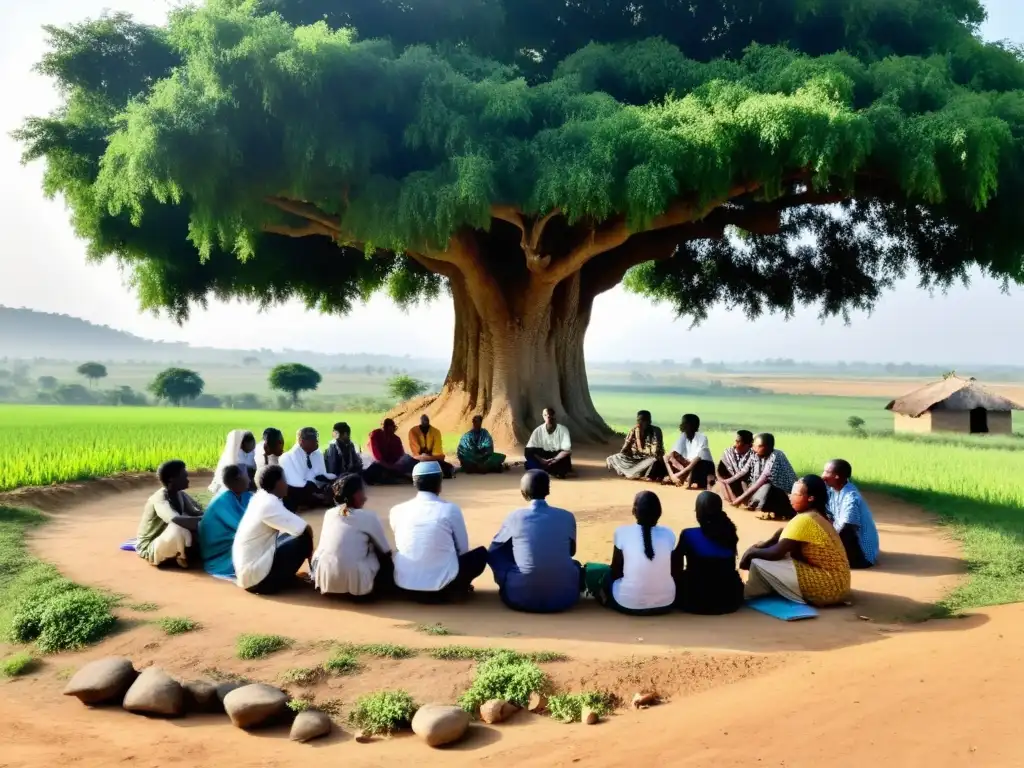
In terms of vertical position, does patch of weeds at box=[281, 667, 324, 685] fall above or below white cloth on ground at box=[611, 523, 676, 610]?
below

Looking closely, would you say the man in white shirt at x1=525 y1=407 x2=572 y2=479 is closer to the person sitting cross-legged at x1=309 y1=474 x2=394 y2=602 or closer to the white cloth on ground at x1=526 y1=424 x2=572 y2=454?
the white cloth on ground at x1=526 y1=424 x2=572 y2=454

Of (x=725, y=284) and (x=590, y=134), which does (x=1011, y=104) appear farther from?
(x=725, y=284)

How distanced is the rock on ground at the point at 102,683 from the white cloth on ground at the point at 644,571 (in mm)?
3744

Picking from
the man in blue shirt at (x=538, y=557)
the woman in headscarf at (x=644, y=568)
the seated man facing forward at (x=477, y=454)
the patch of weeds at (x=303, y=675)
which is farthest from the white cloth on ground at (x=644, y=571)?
the seated man facing forward at (x=477, y=454)

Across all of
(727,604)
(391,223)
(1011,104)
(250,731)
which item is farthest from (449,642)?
(1011,104)

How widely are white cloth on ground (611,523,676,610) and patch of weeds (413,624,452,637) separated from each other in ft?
4.91

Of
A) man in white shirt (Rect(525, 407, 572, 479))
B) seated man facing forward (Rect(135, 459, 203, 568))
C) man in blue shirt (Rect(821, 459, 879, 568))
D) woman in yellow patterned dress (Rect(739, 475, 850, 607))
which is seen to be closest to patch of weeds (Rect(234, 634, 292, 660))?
seated man facing forward (Rect(135, 459, 203, 568))

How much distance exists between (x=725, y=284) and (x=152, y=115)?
55.9 feet

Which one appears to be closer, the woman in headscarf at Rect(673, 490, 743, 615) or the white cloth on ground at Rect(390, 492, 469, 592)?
the woman in headscarf at Rect(673, 490, 743, 615)

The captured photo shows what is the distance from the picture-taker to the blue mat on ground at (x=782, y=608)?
7.13 m

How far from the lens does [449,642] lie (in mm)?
6402

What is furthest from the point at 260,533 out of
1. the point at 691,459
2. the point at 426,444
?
the point at 691,459

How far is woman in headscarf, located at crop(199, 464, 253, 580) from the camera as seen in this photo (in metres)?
8.21

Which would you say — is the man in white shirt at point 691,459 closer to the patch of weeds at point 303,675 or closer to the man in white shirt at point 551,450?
the man in white shirt at point 551,450
